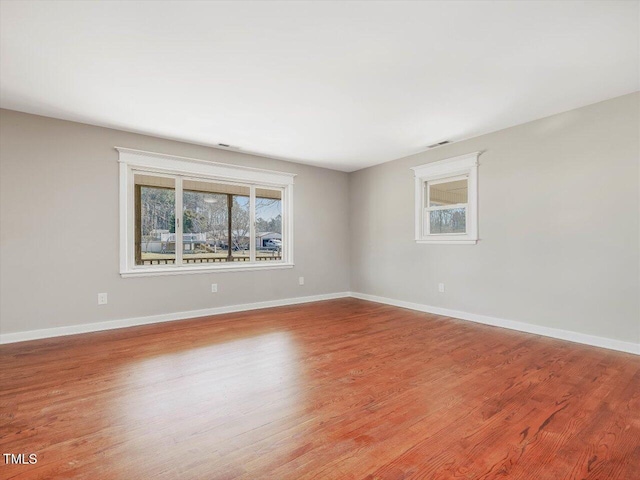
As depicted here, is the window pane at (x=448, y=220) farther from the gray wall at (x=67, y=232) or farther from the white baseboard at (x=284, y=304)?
the gray wall at (x=67, y=232)

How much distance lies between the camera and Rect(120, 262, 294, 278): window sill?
3907mm

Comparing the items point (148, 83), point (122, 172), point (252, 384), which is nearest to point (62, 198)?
point (122, 172)

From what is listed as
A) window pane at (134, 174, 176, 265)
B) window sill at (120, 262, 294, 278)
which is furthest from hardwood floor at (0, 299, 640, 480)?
window pane at (134, 174, 176, 265)

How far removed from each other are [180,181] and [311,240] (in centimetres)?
233

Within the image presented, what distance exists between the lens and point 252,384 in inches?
89.3

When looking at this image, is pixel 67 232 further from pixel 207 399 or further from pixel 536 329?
pixel 536 329

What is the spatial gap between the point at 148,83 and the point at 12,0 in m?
0.95

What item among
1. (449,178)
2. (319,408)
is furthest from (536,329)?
(319,408)

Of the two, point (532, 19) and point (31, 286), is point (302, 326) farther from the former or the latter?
point (532, 19)

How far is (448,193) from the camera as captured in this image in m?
4.54

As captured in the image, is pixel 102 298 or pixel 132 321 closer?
pixel 102 298

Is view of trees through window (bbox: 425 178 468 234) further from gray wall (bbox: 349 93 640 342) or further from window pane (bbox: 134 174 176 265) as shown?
window pane (bbox: 134 174 176 265)

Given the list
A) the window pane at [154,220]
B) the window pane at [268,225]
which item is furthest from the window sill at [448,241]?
the window pane at [154,220]

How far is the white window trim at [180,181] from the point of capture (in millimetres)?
3846
